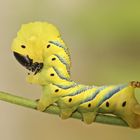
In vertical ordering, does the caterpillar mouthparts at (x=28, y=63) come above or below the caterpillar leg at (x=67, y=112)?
above

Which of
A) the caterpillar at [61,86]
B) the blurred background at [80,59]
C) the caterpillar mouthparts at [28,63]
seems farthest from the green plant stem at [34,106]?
the blurred background at [80,59]

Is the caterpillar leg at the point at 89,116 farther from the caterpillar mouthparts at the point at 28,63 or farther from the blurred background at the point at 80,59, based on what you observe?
the blurred background at the point at 80,59

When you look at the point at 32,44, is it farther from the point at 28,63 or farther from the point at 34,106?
the point at 34,106

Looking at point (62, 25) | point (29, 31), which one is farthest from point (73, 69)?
point (29, 31)

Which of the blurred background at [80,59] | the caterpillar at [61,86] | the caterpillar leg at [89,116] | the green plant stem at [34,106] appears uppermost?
the blurred background at [80,59]

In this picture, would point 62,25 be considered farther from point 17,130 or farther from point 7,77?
point 17,130

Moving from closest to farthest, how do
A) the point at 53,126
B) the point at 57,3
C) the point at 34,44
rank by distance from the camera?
the point at 34,44 → the point at 53,126 → the point at 57,3

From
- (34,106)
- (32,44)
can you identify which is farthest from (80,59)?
(34,106)

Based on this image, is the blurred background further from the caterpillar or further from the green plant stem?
the green plant stem
